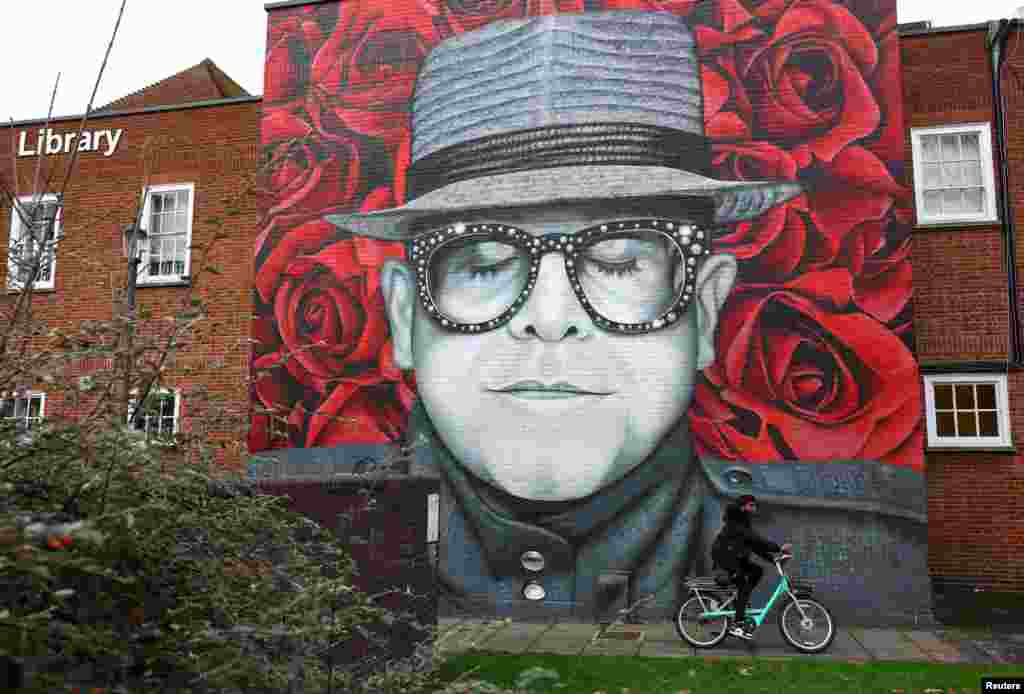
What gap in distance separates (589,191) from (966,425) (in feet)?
22.1

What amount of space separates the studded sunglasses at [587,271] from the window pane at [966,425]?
4.91m

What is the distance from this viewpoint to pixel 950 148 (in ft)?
41.5

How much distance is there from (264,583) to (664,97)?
9.64 meters

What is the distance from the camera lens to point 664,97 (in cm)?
1146

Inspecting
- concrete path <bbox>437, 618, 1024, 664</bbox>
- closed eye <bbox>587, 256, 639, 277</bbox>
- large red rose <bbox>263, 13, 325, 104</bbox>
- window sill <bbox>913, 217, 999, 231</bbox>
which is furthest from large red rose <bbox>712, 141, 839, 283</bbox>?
large red rose <bbox>263, 13, 325, 104</bbox>

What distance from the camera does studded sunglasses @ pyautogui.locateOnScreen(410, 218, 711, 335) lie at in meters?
11.1

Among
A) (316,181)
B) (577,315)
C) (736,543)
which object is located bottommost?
(736,543)

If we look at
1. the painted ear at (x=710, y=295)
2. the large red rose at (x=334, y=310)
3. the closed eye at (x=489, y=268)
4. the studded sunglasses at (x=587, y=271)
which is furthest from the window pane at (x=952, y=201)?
the large red rose at (x=334, y=310)

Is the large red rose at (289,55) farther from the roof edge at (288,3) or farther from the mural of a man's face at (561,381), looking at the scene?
the mural of a man's face at (561,381)

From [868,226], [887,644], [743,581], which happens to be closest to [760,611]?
[743,581]

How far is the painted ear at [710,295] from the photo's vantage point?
36.1 feet

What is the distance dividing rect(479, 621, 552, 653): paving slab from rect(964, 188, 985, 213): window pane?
28.8 ft

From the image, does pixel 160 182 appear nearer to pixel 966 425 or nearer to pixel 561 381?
pixel 561 381

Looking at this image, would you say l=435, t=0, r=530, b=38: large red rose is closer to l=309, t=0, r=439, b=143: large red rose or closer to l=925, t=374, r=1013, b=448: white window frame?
l=309, t=0, r=439, b=143: large red rose
